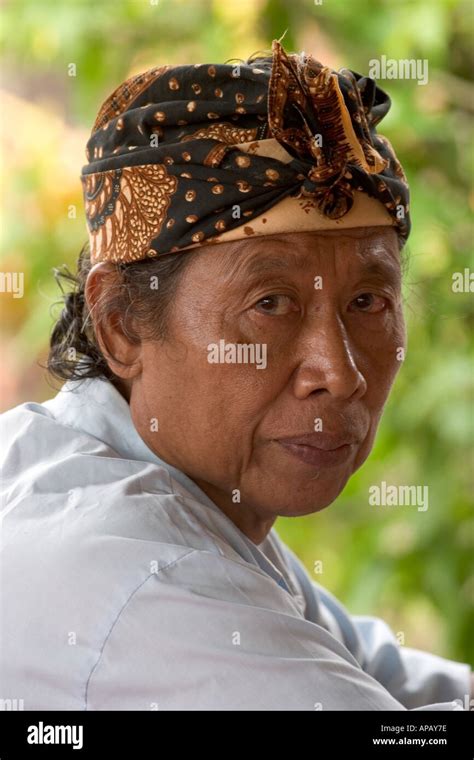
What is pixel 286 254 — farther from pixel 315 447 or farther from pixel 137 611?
pixel 137 611

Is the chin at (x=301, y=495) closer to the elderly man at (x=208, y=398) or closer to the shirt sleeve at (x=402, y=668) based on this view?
the elderly man at (x=208, y=398)

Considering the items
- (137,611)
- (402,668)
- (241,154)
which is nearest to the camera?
(137,611)

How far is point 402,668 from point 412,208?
1162 mm

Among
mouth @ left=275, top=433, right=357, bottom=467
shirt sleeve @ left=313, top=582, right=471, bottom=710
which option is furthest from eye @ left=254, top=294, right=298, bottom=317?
shirt sleeve @ left=313, top=582, right=471, bottom=710

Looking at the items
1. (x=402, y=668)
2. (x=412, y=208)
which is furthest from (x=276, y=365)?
(x=412, y=208)

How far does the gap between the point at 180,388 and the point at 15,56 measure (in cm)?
174

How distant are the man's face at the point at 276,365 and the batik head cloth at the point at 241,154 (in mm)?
28

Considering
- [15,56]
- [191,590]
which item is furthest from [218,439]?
[15,56]

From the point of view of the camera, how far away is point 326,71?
986 millimetres

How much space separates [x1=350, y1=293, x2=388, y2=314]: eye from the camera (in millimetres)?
1047

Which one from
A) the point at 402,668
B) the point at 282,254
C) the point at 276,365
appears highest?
the point at 282,254

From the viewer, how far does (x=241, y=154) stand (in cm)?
98

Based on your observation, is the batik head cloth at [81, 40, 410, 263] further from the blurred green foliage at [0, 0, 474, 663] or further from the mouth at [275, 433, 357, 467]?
the blurred green foliage at [0, 0, 474, 663]

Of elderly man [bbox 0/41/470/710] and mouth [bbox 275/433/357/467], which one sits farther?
mouth [bbox 275/433/357/467]
